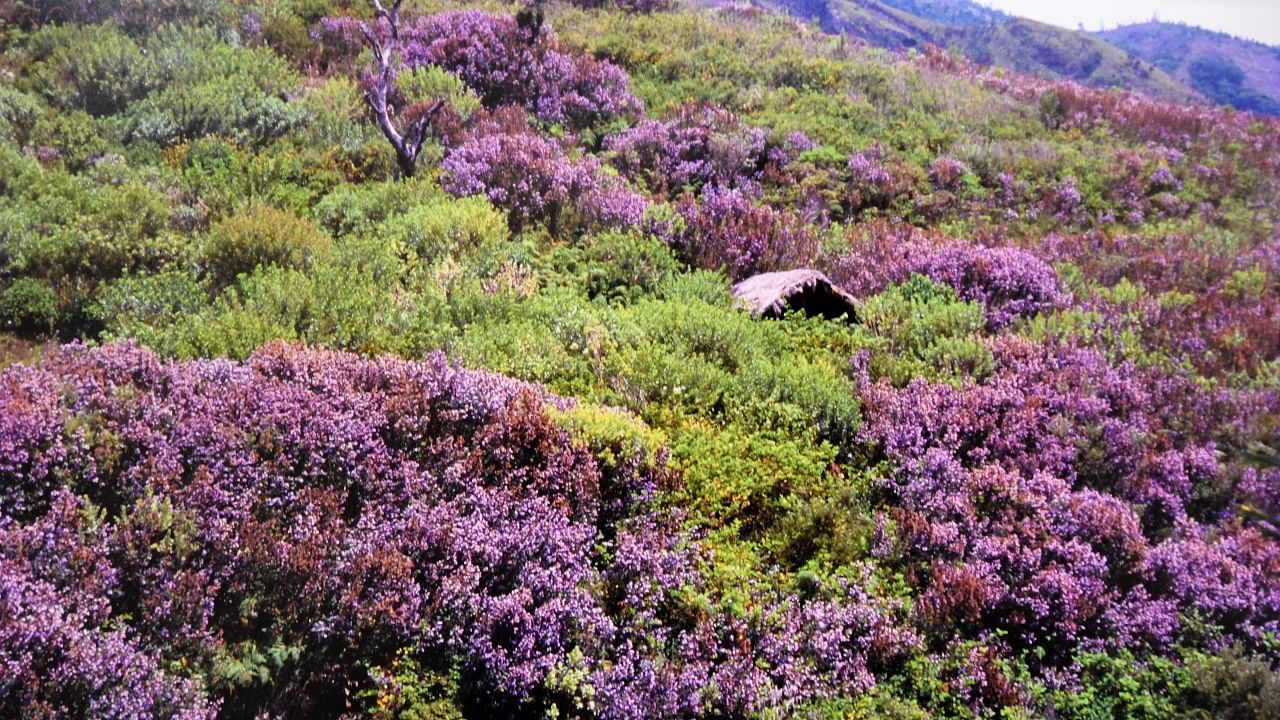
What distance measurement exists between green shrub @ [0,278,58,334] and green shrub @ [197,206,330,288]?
48.8 inches

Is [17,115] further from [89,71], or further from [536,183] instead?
[536,183]

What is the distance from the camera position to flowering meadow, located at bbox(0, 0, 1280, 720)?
12.0 feet

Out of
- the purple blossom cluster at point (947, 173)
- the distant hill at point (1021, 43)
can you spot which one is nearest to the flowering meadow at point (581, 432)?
the purple blossom cluster at point (947, 173)

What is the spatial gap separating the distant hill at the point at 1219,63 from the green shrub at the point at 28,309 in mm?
140265

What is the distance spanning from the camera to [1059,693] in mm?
3826

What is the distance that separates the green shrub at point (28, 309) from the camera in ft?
20.6

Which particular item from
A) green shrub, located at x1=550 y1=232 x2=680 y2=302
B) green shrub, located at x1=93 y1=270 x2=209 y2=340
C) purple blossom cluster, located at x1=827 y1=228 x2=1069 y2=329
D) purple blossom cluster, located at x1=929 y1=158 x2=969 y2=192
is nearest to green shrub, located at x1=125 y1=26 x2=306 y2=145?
green shrub, located at x1=93 y1=270 x2=209 y2=340

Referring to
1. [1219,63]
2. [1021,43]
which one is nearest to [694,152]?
[1021,43]

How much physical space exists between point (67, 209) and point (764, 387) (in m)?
7.50

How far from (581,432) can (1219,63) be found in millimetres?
175410

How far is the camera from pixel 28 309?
6309 mm

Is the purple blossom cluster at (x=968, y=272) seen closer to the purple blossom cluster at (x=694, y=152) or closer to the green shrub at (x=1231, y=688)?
the purple blossom cluster at (x=694, y=152)

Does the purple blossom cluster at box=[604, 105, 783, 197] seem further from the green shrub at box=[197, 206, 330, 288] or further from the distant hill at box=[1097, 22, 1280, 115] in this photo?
the distant hill at box=[1097, 22, 1280, 115]

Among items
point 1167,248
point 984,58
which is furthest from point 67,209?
point 984,58
